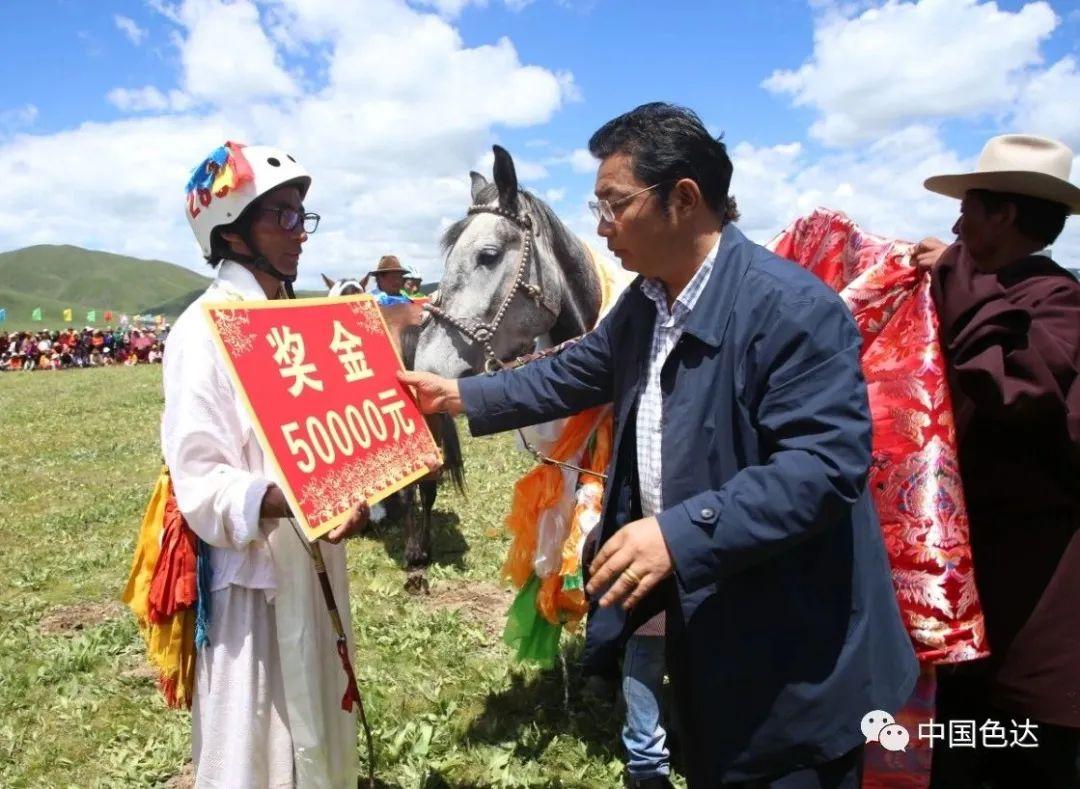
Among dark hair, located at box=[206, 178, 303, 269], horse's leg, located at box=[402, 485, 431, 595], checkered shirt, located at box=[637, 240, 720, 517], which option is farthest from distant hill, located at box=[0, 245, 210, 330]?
checkered shirt, located at box=[637, 240, 720, 517]

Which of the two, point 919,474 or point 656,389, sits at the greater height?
point 656,389

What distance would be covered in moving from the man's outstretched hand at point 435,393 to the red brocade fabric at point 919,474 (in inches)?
53.0

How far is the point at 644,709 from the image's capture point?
9.04ft

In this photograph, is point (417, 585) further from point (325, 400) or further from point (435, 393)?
point (325, 400)

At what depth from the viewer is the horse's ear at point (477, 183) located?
12.0ft

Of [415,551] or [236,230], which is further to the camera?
[415,551]

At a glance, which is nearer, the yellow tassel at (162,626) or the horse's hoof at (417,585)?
the yellow tassel at (162,626)

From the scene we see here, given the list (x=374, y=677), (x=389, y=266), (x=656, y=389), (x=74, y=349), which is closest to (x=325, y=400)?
(x=656, y=389)

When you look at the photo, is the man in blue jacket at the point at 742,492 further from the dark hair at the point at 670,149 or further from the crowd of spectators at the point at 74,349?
the crowd of spectators at the point at 74,349

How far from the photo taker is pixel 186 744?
144 inches

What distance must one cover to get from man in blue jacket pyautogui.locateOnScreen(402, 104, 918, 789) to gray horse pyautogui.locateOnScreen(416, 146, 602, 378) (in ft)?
4.84

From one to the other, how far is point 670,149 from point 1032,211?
1.32 metres

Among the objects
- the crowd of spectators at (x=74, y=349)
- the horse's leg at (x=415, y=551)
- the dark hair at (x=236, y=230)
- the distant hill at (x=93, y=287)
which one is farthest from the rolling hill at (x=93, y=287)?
the dark hair at (x=236, y=230)

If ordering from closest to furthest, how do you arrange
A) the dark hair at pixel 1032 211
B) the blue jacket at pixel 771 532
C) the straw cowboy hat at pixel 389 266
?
the blue jacket at pixel 771 532
the dark hair at pixel 1032 211
the straw cowboy hat at pixel 389 266
